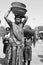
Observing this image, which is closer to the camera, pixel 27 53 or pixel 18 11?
pixel 18 11

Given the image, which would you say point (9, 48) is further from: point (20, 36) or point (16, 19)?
point (16, 19)

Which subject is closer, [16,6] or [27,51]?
[16,6]

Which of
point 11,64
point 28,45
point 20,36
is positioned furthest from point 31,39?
point 11,64

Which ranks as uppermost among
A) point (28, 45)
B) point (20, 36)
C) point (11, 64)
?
point (20, 36)

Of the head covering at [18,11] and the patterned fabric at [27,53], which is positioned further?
the patterned fabric at [27,53]

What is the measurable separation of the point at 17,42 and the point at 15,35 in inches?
7.6

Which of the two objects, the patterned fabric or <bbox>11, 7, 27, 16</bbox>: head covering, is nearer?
<bbox>11, 7, 27, 16</bbox>: head covering

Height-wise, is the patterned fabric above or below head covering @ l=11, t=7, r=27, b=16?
below

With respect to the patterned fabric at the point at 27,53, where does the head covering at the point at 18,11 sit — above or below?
above

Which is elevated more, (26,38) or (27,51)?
(26,38)

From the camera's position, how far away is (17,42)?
15.1 ft

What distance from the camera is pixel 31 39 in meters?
5.26

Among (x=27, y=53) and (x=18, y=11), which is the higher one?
(x=18, y=11)

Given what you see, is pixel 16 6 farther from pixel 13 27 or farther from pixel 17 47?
pixel 17 47
